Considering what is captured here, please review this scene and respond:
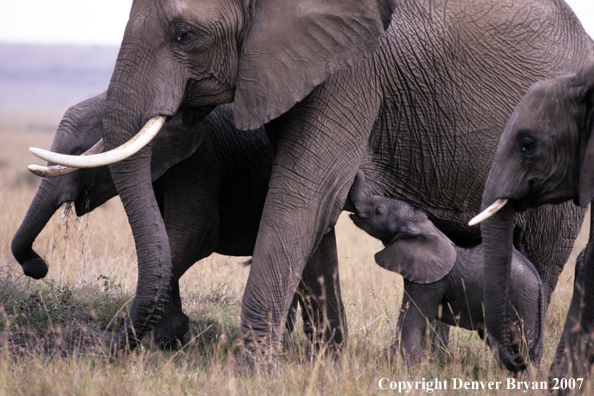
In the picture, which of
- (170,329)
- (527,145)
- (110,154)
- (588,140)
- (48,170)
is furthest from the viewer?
(170,329)

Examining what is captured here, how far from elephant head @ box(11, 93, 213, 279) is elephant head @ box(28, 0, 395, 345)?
67 cm

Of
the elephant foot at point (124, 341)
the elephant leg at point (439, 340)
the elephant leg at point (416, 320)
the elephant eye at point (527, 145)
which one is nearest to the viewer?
the elephant eye at point (527, 145)

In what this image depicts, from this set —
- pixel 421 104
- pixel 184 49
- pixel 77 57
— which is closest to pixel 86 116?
pixel 184 49

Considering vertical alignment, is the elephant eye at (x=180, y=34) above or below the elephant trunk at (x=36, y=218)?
above

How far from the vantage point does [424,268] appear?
5184mm

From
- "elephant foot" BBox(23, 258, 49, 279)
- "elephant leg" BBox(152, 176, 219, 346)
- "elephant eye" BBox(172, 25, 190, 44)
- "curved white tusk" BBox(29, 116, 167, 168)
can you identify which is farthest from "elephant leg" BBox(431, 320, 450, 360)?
"elephant foot" BBox(23, 258, 49, 279)

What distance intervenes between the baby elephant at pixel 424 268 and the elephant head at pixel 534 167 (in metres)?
0.94

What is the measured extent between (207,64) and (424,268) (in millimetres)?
1929

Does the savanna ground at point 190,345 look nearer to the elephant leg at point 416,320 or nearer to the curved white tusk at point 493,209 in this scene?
the elephant leg at point 416,320

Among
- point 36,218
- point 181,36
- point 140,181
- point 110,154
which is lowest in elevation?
point 36,218

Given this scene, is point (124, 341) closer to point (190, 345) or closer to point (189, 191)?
point (190, 345)

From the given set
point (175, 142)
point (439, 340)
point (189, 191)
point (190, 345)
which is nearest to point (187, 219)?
point (189, 191)

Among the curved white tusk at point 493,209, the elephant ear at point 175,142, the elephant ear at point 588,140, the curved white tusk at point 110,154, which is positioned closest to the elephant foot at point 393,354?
the curved white tusk at point 493,209

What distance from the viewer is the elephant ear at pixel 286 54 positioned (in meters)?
4.43
